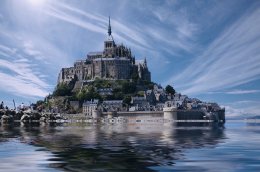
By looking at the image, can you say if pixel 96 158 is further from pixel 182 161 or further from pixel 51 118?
pixel 51 118

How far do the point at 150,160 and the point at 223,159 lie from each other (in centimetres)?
528

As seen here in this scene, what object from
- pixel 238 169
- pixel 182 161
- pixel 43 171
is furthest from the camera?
pixel 182 161

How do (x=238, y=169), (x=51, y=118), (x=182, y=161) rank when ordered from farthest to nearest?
(x=51, y=118), (x=182, y=161), (x=238, y=169)

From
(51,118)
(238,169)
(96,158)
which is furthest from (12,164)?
(51,118)

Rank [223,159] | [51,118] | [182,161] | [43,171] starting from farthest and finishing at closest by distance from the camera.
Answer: [51,118] < [223,159] < [182,161] < [43,171]

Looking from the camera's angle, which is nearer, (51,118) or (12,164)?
(12,164)

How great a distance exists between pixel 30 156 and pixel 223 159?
1328 cm

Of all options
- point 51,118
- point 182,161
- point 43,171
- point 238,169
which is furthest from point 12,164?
point 51,118

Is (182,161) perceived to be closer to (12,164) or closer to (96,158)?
(96,158)

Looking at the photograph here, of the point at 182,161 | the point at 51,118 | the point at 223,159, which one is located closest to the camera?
the point at 182,161

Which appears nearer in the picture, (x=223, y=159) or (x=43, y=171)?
(x=43, y=171)

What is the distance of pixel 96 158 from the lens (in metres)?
27.4

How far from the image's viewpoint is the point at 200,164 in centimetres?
2473

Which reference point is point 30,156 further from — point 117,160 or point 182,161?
point 182,161
